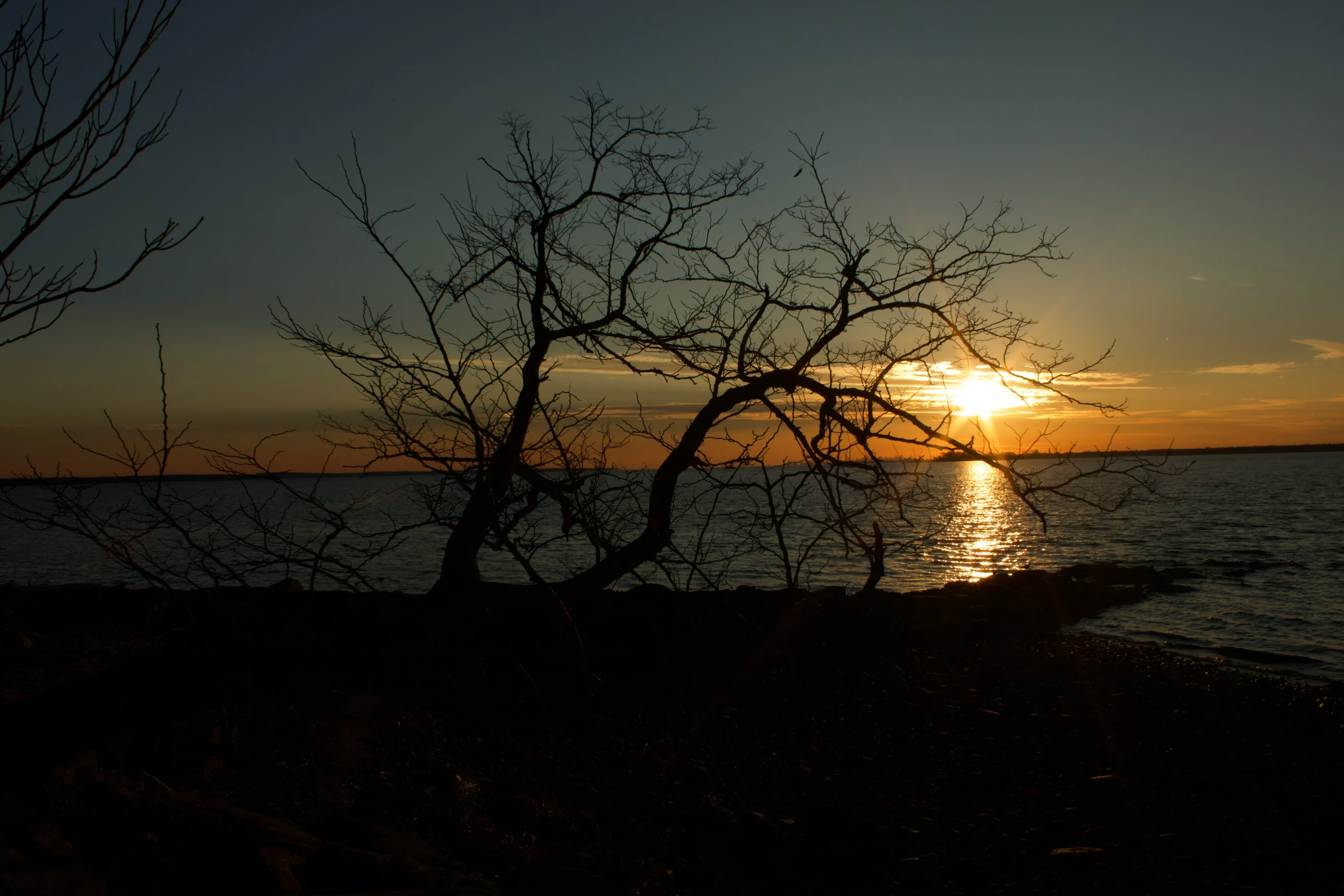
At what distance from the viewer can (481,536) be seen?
7613mm

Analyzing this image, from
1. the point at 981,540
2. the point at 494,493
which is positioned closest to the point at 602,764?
the point at 494,493

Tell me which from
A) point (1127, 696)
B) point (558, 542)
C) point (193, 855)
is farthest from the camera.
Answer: point (558, 542)

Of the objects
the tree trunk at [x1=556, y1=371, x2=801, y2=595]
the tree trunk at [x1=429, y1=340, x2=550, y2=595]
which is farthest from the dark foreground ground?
the tree trunk at [x1=556, y1=371, x2=801, y2=595]

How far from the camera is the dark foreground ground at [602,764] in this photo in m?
3.41

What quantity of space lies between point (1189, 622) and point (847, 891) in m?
17.3

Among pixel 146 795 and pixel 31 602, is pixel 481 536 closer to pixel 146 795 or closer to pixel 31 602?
pixel 146 795

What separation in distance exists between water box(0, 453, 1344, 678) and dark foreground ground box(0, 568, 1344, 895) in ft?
5.27

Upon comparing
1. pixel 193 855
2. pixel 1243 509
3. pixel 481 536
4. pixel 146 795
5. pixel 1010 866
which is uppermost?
pixel 481 536

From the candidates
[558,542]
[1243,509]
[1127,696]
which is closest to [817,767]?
[1127,696]

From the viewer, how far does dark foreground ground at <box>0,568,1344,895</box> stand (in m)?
3.41

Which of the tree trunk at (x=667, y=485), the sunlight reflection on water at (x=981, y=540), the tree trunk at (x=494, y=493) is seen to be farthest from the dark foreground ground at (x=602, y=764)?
the sunlight reflection on water at (x=981, y=540)

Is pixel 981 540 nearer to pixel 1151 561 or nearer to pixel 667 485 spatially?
pixel 1151 561

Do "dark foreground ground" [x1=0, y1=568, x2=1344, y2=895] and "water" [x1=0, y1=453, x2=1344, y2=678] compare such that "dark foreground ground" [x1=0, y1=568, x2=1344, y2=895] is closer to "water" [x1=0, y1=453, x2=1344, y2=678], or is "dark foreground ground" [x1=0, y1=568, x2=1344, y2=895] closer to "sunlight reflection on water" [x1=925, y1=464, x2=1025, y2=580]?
"water" [x1=0, y1=453, x2=1344, y2=678]

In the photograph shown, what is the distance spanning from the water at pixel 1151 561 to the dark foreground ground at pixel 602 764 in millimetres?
1608
